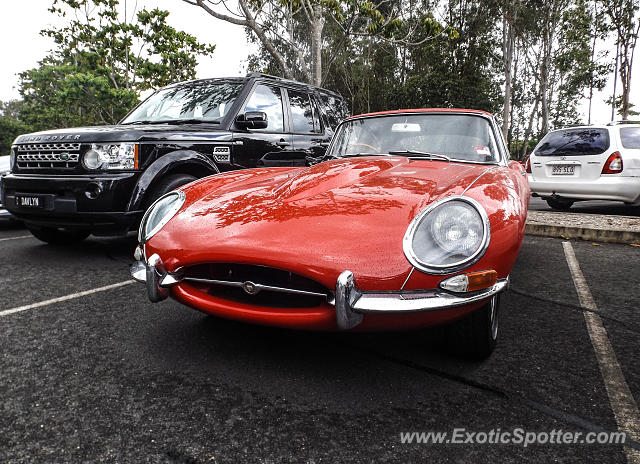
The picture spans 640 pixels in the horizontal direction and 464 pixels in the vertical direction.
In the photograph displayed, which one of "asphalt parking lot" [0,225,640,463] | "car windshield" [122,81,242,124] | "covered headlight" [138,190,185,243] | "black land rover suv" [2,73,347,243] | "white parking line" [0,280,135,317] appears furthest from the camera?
"car windshield" [122,81,242,124]

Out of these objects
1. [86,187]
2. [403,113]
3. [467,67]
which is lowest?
[86,187]

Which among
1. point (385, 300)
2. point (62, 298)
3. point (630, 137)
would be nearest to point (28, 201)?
point (62, 298)

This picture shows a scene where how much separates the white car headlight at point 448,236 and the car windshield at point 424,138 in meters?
1.08

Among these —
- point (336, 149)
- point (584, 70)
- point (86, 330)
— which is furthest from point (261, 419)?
point (584, 70)

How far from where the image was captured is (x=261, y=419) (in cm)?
160

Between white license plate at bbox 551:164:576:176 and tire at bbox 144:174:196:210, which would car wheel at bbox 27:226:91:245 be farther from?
white license plate at bbox 551:164:576:176

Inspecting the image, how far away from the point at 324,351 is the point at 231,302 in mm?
553

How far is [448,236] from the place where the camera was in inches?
69.9

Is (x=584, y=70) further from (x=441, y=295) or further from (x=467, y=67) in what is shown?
(x=441, y=295)

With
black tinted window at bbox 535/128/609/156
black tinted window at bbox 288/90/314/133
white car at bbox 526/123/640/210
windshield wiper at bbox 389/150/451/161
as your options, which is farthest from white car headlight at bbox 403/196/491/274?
black tinted window at bbox 535/128/609/156

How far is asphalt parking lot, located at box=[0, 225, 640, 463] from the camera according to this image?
1.45 m

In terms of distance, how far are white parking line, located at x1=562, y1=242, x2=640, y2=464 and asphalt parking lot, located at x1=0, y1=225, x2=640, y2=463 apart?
17 mm

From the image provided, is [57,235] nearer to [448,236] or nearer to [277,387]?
[277,387]

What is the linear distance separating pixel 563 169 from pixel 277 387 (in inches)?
270
